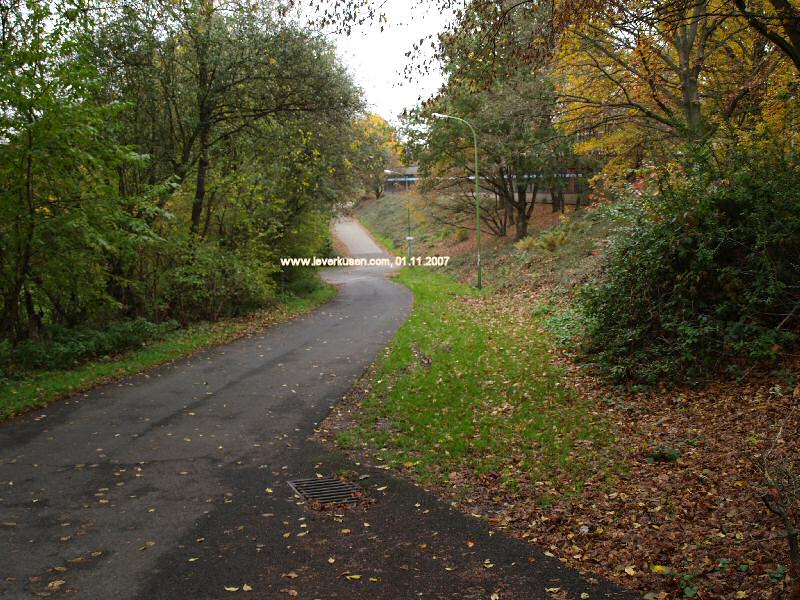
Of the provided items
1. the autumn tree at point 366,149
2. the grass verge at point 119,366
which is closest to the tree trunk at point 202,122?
the grass verge at point 119,366

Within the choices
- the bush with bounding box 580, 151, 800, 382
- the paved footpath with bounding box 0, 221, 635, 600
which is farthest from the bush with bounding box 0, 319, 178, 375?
the bush with bounding box 580, 151, 800, 382

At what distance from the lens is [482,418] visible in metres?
9.25

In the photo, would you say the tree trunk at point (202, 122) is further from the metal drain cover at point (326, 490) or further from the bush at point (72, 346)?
the metal drain cover at point (326, 490)

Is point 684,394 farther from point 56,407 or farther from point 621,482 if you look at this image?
point 56,407

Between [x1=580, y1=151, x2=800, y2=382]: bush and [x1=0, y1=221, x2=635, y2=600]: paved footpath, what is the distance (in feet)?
16.2

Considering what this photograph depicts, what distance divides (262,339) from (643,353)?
11.0m

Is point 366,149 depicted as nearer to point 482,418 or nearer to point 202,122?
point 202,122

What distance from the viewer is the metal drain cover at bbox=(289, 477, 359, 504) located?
6883 millimetres

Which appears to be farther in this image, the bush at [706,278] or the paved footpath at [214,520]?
the bush at [706,278]

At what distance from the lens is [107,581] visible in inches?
202

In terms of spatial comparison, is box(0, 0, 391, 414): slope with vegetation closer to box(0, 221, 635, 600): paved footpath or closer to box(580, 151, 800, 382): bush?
box(0, 221, 635, 600): paved footpath

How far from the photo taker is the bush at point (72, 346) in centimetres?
1234

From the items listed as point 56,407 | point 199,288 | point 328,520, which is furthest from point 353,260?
point 328,520

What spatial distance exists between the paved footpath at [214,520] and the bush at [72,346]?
2112mm
